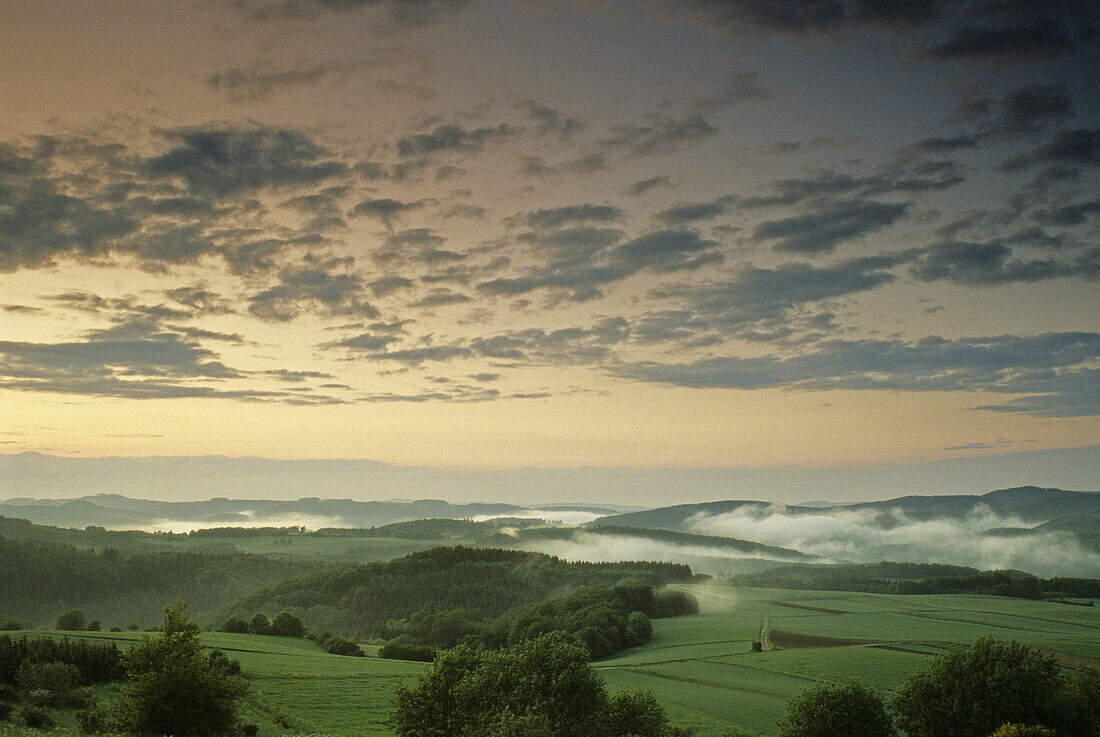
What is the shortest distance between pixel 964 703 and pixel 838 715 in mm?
11690

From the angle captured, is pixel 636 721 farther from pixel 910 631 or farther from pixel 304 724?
pixel 910 631

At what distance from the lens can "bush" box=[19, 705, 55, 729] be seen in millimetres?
44375

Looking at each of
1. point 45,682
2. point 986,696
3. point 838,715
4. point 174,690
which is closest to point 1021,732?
point 986,696

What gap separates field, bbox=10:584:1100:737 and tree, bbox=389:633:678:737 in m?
5.03

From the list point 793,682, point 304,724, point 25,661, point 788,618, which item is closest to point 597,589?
point 788,618

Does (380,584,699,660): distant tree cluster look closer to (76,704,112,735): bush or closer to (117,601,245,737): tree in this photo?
(117,601,245,737): tree

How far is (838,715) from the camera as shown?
60.0 m

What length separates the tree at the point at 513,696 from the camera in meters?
50.7

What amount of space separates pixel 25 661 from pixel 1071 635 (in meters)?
153

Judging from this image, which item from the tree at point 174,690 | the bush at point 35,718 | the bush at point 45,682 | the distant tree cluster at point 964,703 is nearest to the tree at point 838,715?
the distant tree cluster at point 964,703

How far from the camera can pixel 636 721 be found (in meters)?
59.5

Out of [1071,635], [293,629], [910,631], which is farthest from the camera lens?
[293,629]

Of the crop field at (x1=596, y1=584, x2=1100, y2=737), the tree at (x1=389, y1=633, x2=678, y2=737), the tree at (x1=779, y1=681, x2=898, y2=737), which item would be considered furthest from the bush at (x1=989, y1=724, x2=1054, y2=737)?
the tree at (x1=389, y1=633, x2=678, y2=737)

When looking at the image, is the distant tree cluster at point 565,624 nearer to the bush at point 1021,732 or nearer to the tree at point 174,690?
the bush at point 1021,732
